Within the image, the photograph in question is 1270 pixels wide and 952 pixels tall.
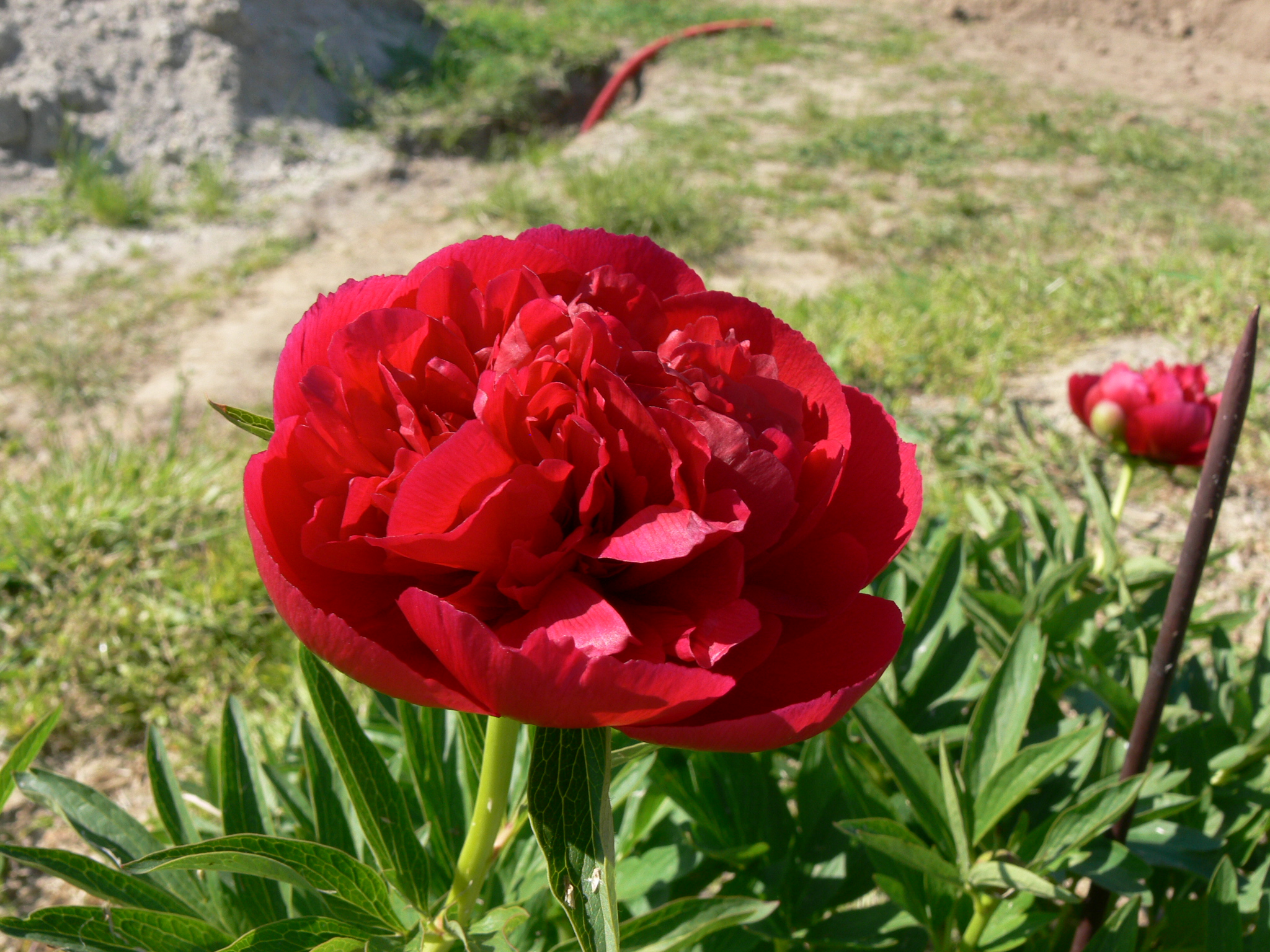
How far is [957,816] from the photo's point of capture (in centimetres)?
93

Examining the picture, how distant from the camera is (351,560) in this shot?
1.73 ft

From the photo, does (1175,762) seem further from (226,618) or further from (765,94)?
(765,94)

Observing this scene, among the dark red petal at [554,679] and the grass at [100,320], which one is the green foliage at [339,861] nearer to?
the dark red petal at [554,679]

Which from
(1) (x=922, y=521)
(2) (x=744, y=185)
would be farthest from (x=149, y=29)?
(1) (x=922, y=521)

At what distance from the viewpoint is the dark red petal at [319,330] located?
57 cm

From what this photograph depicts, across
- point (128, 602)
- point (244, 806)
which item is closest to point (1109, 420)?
point (244, 806)

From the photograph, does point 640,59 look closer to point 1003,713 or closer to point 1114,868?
point 1003,713

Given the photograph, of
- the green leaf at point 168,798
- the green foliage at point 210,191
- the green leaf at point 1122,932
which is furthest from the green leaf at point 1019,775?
the green foliage at point 210,191

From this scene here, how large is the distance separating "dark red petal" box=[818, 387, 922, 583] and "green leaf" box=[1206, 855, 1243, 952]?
57 cm

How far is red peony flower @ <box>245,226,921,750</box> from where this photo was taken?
1.61 feet

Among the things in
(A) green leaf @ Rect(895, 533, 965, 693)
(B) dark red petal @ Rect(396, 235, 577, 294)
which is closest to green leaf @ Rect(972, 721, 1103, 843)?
(A) green leaf @ Rect(895, 533, 965, 693)

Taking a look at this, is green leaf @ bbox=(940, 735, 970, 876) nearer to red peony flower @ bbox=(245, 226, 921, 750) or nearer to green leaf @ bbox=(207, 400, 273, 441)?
red peony flower @ bbox=(245, 226, 921, 750)

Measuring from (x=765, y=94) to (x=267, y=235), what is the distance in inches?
138

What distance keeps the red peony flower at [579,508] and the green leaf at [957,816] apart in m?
0.43
